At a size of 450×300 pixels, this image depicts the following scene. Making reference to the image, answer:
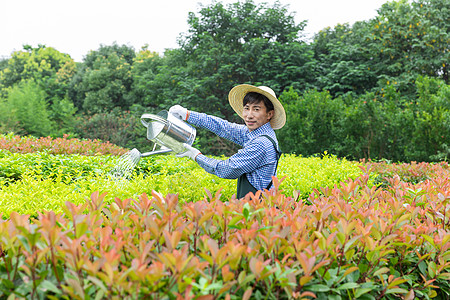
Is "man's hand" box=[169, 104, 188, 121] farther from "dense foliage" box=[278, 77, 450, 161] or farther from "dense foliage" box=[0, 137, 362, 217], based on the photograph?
"dense foliage" box=[278, 77, 450, 161]

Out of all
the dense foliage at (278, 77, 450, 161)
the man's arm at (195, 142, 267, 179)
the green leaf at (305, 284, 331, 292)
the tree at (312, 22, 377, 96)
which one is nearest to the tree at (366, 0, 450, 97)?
the tree at (312, 22, 377, 96)

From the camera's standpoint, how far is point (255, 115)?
9.53 ft

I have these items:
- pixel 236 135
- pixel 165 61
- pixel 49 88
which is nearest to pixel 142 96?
pixel 165 61

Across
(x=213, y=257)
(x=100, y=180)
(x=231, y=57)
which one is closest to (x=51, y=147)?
(x=100, y=180)

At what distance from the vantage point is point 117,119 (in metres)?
15.4

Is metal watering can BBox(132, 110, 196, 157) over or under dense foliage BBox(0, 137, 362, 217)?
over

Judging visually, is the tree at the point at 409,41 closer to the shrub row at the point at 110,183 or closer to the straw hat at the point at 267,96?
the shrub row at the point at 110,183

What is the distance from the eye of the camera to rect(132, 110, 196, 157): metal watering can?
245 cm

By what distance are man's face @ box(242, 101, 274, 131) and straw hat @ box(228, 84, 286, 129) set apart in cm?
10

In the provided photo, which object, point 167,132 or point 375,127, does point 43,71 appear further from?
point 167,132

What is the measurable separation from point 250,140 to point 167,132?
66 cm

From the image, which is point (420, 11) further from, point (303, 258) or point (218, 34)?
point (303, 258)

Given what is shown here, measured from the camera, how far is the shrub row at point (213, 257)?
1.16 meters

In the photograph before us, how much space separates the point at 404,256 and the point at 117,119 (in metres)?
14.9
